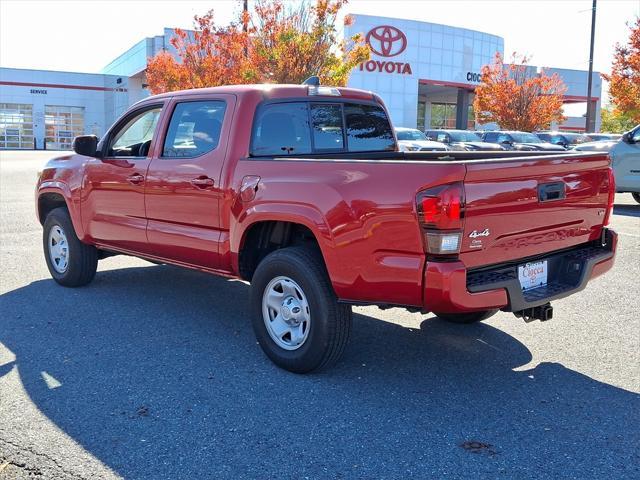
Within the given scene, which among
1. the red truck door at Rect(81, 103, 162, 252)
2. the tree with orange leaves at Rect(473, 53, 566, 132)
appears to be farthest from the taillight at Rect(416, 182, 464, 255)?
the tree with orange leaves at Rect(473, 53, 566, 132)

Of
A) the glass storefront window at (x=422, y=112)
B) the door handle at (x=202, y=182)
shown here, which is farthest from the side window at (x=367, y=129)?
the glass storefront window at (x=422, y=112)

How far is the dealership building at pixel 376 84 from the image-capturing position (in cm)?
4519

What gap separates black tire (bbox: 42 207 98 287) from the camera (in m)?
6.54

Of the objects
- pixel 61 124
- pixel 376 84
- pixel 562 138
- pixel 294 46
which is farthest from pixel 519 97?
pixel 61 124

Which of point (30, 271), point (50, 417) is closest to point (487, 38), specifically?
point (30, 271)

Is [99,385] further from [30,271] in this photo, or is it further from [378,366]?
[30,271]

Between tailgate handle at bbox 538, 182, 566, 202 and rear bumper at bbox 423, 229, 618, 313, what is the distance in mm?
408

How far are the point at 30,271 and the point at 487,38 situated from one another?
48872mm

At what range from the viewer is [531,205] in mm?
3934

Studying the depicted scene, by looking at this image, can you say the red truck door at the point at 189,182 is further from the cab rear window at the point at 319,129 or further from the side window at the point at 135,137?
the side window at the point at 135,137

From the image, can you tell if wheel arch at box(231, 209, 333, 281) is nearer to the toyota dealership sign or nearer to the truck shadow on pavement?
the truck shadow on pavement

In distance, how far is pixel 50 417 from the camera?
366 centimetres

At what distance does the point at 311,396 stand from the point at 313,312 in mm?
526

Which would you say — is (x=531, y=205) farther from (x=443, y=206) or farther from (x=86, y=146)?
(x=86, y=146)
